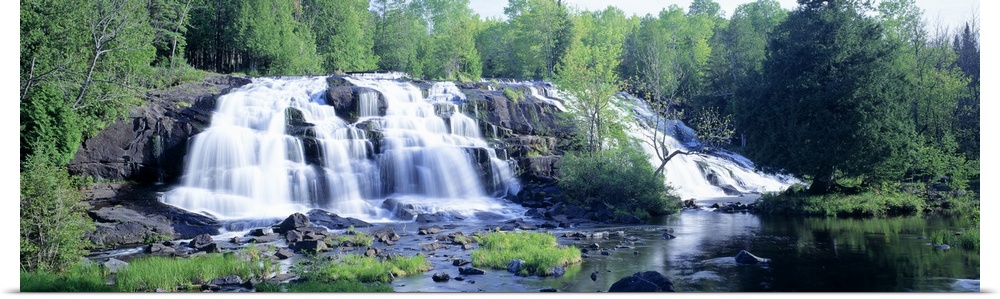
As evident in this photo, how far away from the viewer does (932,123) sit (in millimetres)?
26969

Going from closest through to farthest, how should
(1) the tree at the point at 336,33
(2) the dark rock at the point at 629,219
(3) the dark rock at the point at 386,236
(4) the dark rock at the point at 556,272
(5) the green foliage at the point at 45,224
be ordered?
(5) the green foliage at the point at 45,224 → (4) the dark rock at the point at 556,272 → (3) the dark rock at the point at 386,236 → (2) the dark rock at the point at 629,219 → (1) the tree at the point at 336,33

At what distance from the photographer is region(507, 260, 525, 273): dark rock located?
46.3 ft

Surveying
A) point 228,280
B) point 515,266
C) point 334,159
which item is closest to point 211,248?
point 228,280

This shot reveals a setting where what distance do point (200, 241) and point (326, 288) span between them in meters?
8.59

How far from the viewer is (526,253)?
14953 millimetres

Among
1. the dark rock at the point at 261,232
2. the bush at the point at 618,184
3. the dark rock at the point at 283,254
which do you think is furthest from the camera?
the bush at the point at 618,184

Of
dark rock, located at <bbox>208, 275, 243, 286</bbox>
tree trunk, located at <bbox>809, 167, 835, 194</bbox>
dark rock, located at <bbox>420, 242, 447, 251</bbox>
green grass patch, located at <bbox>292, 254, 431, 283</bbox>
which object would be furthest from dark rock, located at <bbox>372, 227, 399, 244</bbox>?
tree trunk, located at <bbox>809, 167, 835, 194</bbox>

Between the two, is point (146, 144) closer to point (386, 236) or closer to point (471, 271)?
point (386, 236)

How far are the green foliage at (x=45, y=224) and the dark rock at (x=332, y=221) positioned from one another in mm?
9595

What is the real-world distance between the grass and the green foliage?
25.6 feet

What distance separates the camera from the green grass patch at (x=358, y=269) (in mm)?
12852

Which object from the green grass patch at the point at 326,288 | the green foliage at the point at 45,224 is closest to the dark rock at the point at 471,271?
the green grass patch at the point at 326,288

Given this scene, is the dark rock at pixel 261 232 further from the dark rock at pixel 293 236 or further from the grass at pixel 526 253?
the grass at pixel 526 253

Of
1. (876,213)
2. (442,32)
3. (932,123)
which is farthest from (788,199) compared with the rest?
(442,32)
